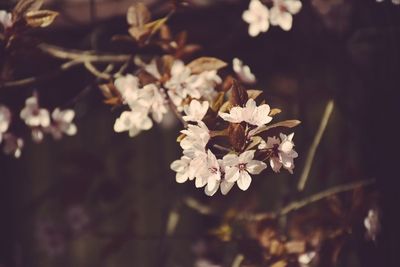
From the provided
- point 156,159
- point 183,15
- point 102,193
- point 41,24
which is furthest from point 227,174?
point 156,159

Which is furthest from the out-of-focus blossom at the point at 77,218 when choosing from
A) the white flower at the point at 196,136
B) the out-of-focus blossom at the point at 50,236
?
the white flower at the point at 196,136

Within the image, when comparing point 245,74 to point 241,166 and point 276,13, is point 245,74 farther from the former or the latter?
point 241,166

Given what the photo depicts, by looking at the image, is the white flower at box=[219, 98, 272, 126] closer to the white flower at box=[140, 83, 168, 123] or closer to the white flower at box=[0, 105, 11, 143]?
the white flower at box=[140, 83, 168, 123]

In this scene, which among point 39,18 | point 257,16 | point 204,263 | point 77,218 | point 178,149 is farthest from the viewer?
point 178,149

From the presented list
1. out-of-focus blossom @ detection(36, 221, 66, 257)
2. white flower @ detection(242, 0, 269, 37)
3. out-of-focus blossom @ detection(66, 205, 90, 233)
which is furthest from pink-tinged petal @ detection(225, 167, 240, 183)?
out-of-focus blossom @ detection(36, 221, 66, 257)

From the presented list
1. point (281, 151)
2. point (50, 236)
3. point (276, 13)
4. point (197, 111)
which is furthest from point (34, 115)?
point (50, 236)

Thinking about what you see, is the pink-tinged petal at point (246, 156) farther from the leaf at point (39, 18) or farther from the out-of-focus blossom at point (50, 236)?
the out-of-focus blossom at point (50, 236)
